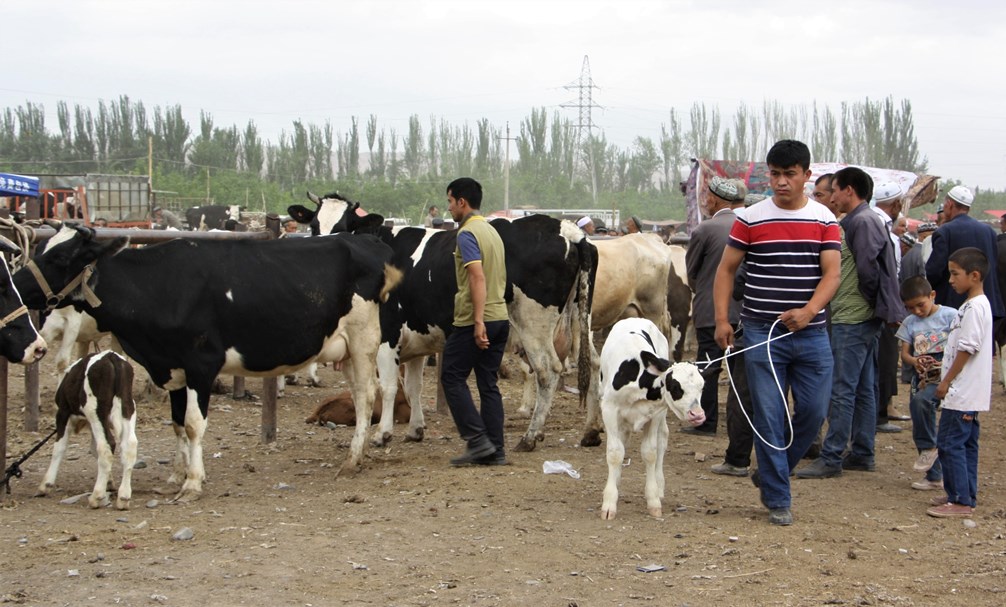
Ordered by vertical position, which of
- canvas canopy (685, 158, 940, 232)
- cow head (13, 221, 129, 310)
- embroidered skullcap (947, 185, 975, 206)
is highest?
canvas canopy (685, 158, 940, 232)

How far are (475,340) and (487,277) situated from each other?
52 cm

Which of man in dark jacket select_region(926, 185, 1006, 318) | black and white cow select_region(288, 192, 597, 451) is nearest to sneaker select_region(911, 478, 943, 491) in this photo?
man in dark jacket select_region(926, 185, 1006, 318)

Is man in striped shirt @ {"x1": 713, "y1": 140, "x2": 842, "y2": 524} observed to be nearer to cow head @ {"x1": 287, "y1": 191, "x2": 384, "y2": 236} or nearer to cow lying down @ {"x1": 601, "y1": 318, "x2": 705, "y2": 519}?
cow lying down @ {"x1": 601, "y1": 318, "x2": 705, "y2": 519}

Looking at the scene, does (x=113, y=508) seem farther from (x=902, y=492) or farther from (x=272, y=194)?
(x=272, y=194)

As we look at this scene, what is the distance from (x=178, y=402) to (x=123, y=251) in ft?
3.96

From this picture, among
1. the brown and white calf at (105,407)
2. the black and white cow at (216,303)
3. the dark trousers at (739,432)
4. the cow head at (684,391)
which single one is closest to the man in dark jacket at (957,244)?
the dark trousers at (739,432)

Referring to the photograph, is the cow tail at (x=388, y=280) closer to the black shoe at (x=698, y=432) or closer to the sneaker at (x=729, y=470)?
the sneaker at (x=729, y=470)

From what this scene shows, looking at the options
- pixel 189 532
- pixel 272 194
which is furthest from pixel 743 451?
pixel 272 194

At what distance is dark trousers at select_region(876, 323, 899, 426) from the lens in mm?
10859

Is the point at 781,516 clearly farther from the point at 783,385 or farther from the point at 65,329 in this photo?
the point at 65,329

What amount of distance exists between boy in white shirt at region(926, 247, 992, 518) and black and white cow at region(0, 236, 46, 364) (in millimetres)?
6079

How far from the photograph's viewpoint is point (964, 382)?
7.14 m

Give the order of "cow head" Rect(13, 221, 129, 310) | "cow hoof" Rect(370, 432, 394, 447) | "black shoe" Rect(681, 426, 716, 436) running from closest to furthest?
"cow head" Rect(13, 221, 129, 310) < "cow hoof" Rect(370, 432, 394, 447) < "black shoe" Rect(681, 426, 716, 436)

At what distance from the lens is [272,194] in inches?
2665
